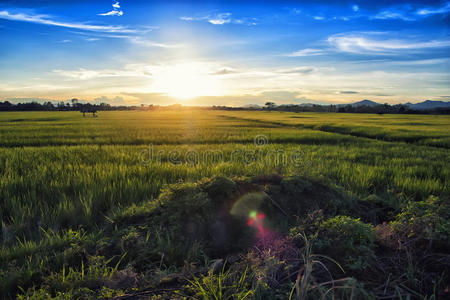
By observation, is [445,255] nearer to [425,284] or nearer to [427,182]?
[425,284]

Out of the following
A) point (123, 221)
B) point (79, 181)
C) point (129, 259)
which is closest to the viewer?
point (129, 259)

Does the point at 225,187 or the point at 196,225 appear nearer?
the point at 196,225

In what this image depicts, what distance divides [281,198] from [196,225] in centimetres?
125

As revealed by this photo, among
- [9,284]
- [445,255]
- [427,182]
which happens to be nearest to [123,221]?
[9,284]

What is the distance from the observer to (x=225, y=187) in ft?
9.71

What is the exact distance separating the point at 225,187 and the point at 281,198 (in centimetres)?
81

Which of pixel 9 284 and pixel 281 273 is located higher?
pixel 281 273

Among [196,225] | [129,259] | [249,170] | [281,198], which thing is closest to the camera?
[129,259]

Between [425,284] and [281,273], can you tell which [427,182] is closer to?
[425,284]

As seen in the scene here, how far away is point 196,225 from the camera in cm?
257

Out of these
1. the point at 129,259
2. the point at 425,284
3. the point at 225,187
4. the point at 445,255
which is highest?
the point at 225,187

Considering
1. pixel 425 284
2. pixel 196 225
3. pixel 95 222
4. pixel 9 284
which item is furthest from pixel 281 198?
pixel 9 284

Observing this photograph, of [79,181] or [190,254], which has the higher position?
[79,181]

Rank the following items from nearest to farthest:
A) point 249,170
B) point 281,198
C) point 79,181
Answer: point 281,198 → point 79,181 → point 249,170
